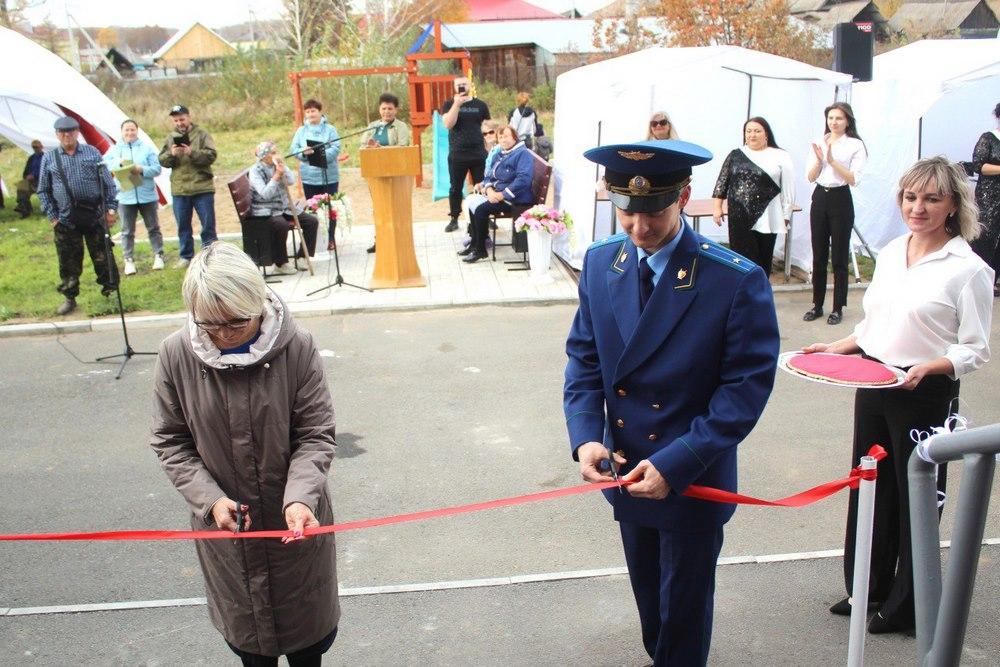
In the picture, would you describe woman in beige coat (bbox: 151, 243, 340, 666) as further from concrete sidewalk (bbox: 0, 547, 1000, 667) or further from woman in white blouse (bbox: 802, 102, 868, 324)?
woman in white blouse (bbox: 802, 102, 868, 324)

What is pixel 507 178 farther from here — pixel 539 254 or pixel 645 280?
pixel 645 280

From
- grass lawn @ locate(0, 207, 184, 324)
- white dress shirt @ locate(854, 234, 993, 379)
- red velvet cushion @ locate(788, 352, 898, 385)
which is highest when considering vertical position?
white dress shirt @ locate(854, 234, 993, 379)

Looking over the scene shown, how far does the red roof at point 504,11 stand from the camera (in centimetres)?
5494

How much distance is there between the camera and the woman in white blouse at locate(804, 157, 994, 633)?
3754mm

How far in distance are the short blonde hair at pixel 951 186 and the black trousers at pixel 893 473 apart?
601 mm

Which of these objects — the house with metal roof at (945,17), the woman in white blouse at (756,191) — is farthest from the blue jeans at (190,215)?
the house with metal roof at (945,17)

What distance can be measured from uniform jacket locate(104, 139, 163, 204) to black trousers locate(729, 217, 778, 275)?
284 inches

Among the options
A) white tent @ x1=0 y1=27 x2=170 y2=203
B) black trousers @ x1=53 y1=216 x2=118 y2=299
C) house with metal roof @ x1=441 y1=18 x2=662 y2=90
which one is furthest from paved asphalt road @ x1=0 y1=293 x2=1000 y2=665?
house with metal roof @ x1=441 y1=18 x2=662 y2=90

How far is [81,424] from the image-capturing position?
7383mm

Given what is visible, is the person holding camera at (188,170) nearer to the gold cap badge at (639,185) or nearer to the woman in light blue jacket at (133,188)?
the woman in light blue jacket at (133,188)

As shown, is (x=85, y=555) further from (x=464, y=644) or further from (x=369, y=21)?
(x=369, y=21)

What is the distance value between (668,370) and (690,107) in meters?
9.88

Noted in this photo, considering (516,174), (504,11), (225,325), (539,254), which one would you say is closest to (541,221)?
(539,254)

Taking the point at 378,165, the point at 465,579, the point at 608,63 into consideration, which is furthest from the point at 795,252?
the point at 465,579
